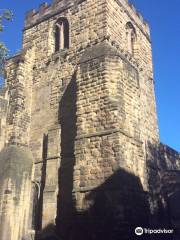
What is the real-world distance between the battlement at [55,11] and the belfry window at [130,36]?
57 cm

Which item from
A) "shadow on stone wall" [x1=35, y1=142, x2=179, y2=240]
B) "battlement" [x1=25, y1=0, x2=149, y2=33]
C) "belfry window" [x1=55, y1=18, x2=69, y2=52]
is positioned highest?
"battlement" [x1=25, y1=0, x2=149, y2=33]

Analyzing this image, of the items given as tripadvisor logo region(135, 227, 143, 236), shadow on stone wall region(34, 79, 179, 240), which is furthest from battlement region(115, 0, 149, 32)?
tripadvisor logo region(135, 227, 143, 236)

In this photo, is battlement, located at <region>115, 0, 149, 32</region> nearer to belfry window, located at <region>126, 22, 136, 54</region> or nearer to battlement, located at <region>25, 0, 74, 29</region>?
belfry window, located at <region>126, 22, 136, 54</region>

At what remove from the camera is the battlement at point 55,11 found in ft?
51.0

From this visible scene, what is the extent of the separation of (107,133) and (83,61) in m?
3.03

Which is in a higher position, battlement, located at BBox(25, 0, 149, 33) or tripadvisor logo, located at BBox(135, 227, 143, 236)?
battlement, located at BBox(25, 0, 149, 33)

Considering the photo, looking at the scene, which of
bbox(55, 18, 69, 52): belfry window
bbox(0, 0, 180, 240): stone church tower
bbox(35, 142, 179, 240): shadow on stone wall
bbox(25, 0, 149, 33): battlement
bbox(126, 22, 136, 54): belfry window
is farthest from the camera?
bbox(126, 22, 136, 54): belfry window

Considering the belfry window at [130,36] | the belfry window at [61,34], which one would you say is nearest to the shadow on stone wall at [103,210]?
the belfry window at [61,34]

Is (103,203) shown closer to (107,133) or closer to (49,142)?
(107,133)

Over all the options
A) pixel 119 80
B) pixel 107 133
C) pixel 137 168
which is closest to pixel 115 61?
pixel 119 80

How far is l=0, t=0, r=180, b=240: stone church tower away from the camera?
10062mm

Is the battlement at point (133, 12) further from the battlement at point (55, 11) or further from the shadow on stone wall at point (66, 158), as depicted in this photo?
the shadow on stone wall at point (66, 158)

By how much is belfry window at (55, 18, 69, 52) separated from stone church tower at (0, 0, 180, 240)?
0.15 feet

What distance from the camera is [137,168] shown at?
10.8 meters
